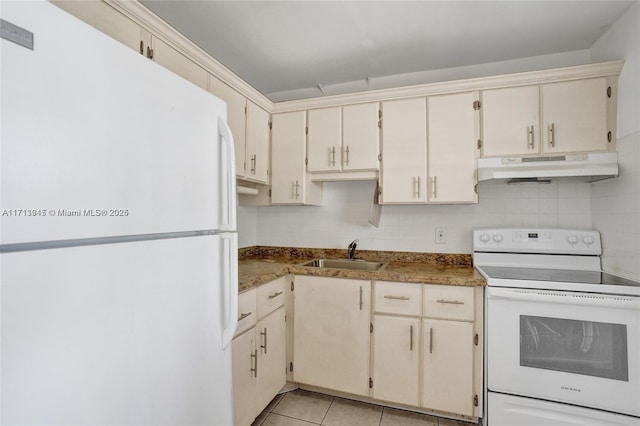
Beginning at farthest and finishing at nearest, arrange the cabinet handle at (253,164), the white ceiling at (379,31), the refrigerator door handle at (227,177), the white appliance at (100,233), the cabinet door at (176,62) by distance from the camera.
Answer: the cabinet handle at (253,164) → the white ceiling at (379,31) → the cabinet door at (176,62) → the refrigerator door handle at (227,177) → the white appliance at (100,233)

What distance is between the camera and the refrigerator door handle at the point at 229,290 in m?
1.07

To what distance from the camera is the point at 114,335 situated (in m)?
0.71

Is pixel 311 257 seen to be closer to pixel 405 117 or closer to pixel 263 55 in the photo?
pixel 405 117

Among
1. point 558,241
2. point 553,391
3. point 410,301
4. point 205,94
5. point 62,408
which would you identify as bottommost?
point 553,391

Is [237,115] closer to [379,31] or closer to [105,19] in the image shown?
[105,19]

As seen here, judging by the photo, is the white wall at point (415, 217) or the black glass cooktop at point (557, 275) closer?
the black glass cooktop at point (557, 275)

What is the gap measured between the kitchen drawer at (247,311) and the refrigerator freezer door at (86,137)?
2.83ft

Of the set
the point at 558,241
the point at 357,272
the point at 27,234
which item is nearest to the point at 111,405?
the point at 27,234

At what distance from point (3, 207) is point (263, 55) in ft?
6.78

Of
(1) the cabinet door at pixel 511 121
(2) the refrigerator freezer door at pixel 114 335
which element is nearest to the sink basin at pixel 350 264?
(1) the cabinet door at pixel 511 121

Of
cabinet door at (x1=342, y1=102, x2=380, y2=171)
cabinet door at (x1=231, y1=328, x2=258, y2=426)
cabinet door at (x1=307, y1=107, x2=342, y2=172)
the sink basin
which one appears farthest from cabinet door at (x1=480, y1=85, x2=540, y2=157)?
cabinet door at (x1=231, y1=328, x2=258, y2=426)

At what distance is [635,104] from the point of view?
5.44 ft

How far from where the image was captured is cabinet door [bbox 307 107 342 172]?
238 cm

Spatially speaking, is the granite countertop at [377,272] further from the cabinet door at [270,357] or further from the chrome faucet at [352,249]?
the cabinet door at [270,357]
